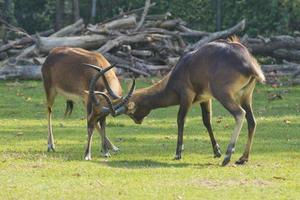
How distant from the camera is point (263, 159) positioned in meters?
14.5

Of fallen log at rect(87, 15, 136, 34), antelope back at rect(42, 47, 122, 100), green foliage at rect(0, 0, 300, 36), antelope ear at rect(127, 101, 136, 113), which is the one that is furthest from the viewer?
green foliage at rect(0, 0, 300, 36)

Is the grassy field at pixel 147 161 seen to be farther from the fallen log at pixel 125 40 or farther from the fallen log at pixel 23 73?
the fallen log at pixel 125 40

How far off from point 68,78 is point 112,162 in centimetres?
288

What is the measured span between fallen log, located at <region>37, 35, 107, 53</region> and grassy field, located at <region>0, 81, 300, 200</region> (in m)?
7.04

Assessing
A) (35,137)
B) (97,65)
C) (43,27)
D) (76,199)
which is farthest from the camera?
(43,27)

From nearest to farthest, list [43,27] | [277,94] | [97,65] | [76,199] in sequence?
[76,199] < [97,65] < [277,94] < [43,27]

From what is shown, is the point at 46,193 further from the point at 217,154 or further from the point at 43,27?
the point at 43,27

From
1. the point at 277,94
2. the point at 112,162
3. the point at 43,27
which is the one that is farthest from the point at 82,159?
the point at 43,27

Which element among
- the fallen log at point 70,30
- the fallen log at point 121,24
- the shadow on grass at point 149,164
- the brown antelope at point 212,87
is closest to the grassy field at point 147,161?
the shadow on grass at point 149,164

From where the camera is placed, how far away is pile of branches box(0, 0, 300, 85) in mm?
Result: 30547

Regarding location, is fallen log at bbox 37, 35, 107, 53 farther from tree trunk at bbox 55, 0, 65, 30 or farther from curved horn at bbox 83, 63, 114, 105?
curved horn at bbox 83, 63, 114, 105

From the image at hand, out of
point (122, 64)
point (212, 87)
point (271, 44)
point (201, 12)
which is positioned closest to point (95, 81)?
point (212, 87)

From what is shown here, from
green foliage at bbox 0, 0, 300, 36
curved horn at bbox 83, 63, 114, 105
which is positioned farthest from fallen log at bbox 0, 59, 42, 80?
curved horn at bbox 83, 63, 114, 105

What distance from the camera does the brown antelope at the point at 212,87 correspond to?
13.8 meters
